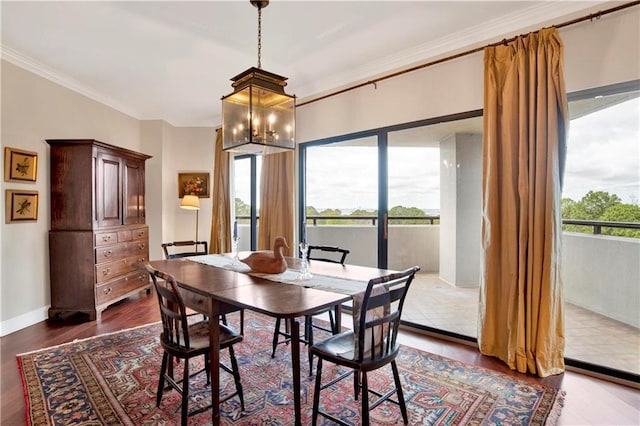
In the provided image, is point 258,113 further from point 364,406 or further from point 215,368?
point 364,406

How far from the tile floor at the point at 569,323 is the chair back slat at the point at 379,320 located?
5.50ft

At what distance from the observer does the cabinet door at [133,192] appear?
4383 millimetres

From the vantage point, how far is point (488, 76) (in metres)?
2.67

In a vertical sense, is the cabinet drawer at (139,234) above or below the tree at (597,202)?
below

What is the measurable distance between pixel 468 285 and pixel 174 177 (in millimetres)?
4777

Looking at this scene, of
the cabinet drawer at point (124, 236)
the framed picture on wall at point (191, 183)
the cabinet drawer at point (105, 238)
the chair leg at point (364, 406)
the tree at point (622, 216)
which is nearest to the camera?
the chair leg at point (364, 406)

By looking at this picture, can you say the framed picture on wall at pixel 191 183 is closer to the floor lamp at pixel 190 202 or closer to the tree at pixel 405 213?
the floor lamp at pixel 190 202

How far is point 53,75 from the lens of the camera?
3742mm

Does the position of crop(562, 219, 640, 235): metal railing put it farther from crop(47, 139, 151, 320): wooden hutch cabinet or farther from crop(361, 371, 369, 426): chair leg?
crop(47, 139, 151, 320): wooden hutch cabinet

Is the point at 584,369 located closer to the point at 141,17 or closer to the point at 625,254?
the point at 625,254

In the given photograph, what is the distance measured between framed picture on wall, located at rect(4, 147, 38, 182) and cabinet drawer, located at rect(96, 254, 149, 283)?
117 cm

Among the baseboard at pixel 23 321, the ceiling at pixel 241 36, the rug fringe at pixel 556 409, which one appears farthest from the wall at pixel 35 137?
the rug fringe at pixel 556 409

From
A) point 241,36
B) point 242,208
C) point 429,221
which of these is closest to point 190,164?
point 242,208

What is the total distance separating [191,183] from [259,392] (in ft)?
14.0
